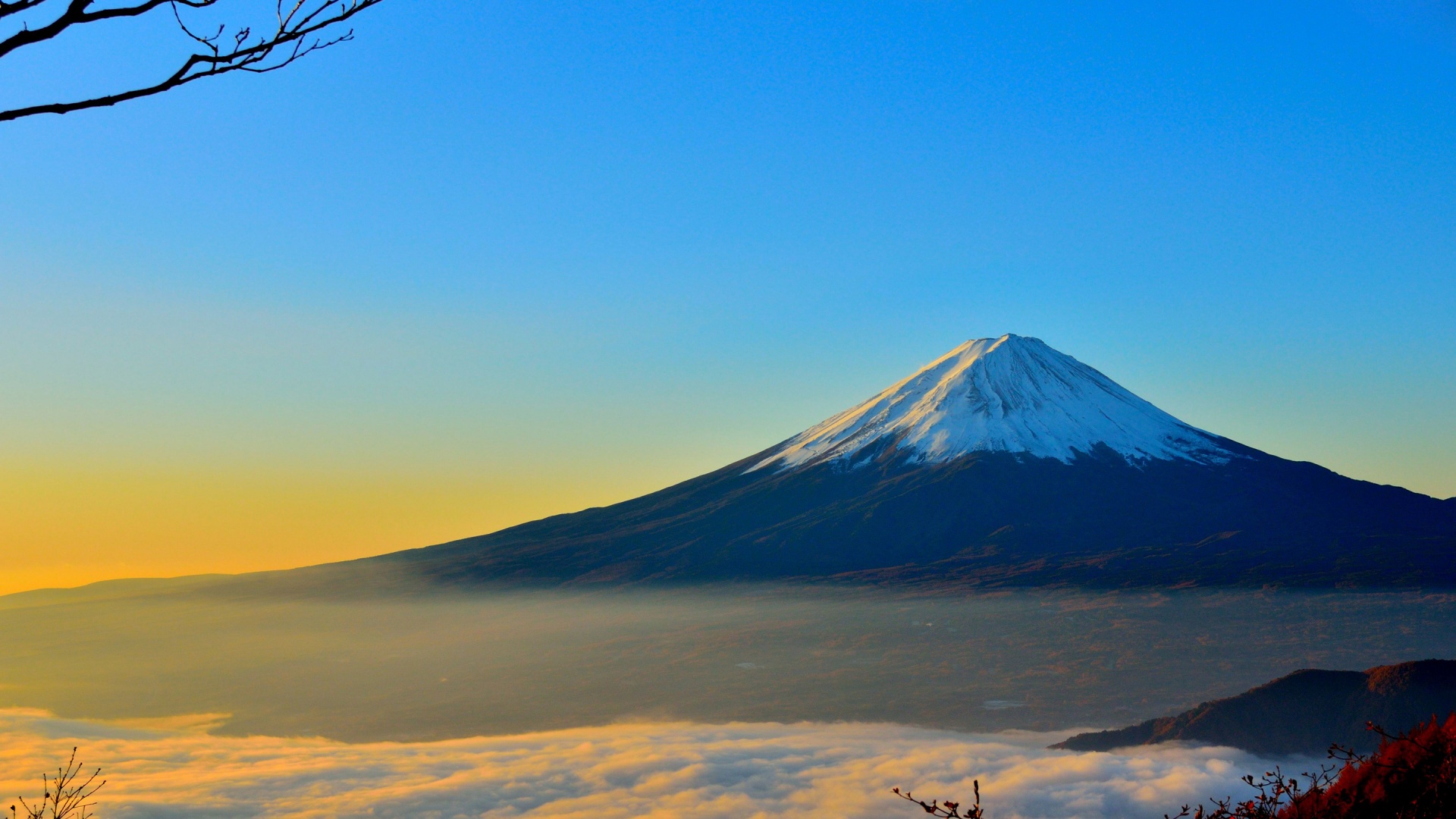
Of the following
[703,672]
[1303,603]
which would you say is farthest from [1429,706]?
[703,672]

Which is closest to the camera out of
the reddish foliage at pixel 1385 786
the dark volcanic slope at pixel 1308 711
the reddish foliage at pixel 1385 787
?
the reddish foliage at pixel 1385 787

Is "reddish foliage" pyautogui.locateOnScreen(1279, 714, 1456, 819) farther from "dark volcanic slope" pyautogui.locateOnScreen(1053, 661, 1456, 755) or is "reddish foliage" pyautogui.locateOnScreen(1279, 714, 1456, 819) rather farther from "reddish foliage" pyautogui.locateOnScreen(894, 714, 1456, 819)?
"dark volcanic slope" pyautogui.locateOnScreen(1053, 661, 1456, 755)

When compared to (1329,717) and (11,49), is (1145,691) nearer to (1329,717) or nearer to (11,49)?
(1329,717)

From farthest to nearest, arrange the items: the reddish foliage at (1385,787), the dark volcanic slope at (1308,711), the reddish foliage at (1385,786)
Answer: the dark volcanic slope at (1308,711), the reddish foliage at (1385,786), the reddish foliage at (1385,787)

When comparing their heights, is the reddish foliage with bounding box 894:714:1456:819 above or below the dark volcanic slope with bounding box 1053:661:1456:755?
above

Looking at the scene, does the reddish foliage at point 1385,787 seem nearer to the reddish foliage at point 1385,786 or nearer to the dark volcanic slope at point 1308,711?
the reddish foliage at point 1385,786

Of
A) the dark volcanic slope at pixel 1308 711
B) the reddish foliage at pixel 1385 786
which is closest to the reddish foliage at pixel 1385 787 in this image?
the reddish foliage at pixel 1385 786

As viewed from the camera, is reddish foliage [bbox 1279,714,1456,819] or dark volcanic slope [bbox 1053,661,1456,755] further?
dark volcanic slope [bbox 1053,661,1456,755]

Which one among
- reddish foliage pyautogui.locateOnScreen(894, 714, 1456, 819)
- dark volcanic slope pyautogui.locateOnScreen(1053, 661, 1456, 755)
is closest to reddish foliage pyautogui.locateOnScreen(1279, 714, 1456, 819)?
reddish foliage pyautogui.locateOnScreen(894, 714, 1456, 819)

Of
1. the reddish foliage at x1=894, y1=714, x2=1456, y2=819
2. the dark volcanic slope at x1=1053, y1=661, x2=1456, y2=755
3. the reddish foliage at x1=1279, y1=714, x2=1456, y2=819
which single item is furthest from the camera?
the dark volcanic slope at x1=1053, y1=661, x2=1456, y2=755

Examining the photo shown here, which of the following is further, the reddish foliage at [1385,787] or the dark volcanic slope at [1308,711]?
the dark volcanic slope at [1308,711]
